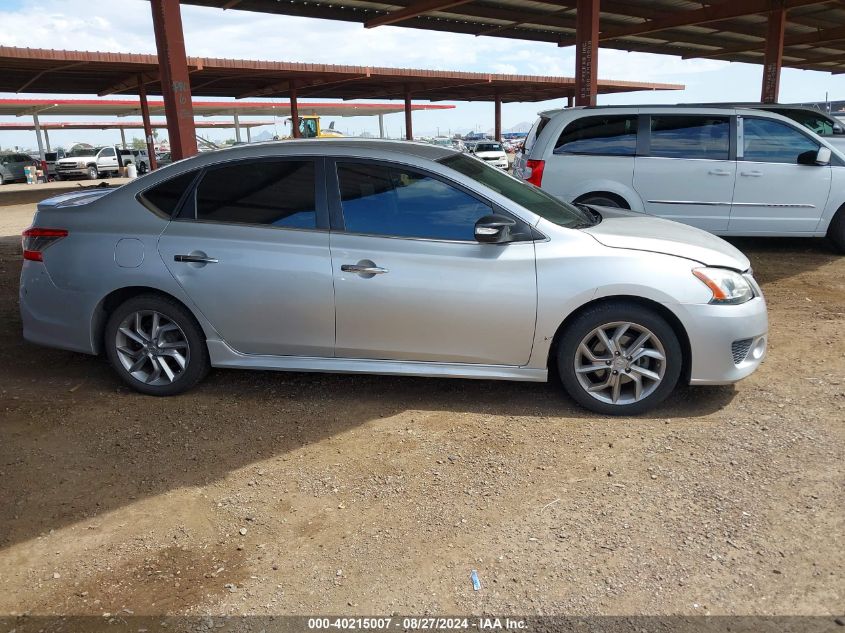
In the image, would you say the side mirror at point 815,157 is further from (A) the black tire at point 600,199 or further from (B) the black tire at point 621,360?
(B) the black tire at point 621,360

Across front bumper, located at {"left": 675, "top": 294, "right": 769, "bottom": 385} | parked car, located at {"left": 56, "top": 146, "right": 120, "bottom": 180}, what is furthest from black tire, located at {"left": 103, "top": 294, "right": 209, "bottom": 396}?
parked car, located at {"left": 56, "top": 146, "right": 120, "bottom": 180}

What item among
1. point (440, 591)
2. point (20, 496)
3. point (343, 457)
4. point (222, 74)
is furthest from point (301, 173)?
point (222, 74)

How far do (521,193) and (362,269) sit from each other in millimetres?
1264

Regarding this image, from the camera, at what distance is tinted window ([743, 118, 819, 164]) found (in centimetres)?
768

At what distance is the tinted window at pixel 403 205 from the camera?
3.99 meters

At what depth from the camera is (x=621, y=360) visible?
3.89 meters

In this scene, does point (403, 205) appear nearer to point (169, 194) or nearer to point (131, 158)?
point (169, 194)

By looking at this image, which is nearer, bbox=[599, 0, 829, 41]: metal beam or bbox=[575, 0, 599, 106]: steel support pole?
bbox=[575, 0, 599, 106]: steel support pole

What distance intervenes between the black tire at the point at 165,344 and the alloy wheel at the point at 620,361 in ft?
8.25

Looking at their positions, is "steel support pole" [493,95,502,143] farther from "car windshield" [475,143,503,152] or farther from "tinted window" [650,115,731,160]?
"tinted window" [650,115,731,160]

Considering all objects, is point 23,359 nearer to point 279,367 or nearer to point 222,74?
point 279,367

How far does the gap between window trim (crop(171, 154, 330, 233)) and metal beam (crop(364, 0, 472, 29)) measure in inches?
410

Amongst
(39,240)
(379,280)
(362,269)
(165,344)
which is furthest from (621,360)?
(39,240)

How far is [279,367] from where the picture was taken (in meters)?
4.25
